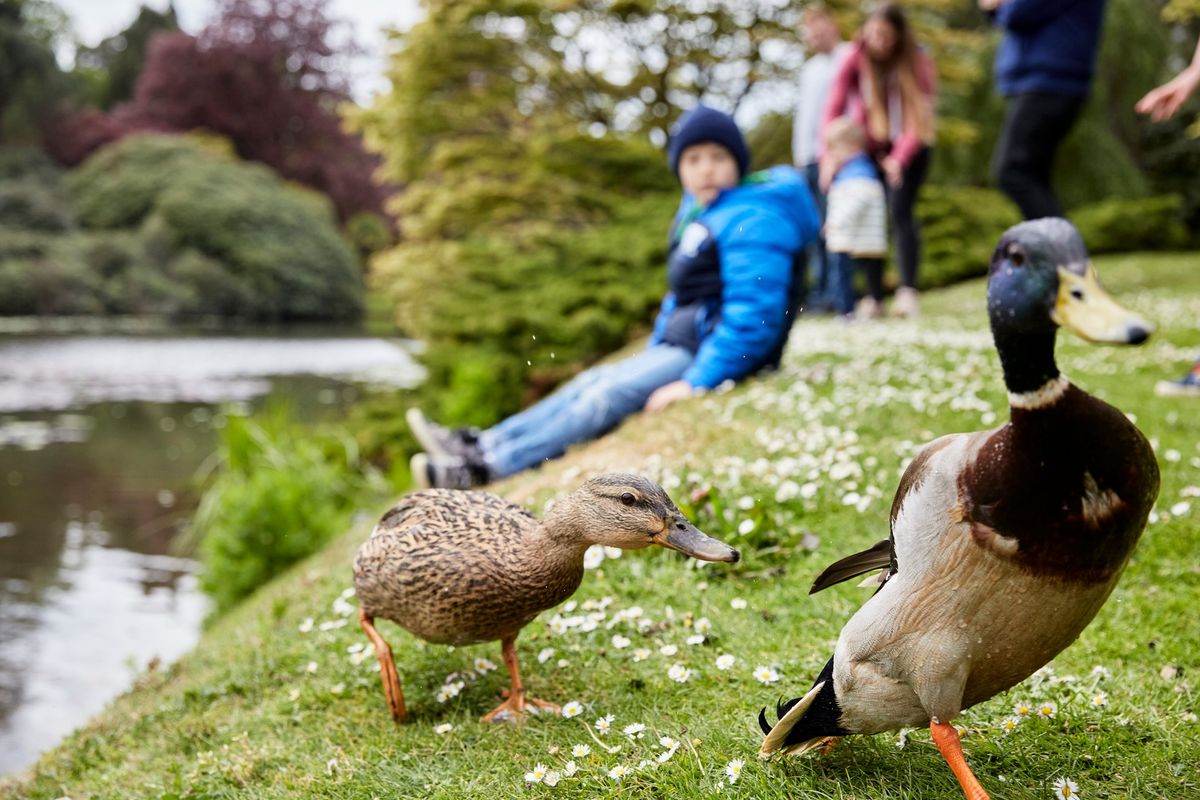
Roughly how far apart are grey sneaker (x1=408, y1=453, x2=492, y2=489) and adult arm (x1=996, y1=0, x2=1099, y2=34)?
13.4 ft

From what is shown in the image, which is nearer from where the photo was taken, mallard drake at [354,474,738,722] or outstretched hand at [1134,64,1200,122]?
mallard drake at [354,474,738,722]

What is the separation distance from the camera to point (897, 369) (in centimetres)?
557

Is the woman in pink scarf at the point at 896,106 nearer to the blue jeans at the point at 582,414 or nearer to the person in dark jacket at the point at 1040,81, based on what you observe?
the person in dark jacket at the point at 1040,81

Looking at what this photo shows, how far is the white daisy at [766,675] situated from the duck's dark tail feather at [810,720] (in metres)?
0.54

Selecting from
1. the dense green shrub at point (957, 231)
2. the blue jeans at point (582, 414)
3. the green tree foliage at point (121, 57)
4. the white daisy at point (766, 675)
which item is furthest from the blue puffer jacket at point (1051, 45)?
the green tree foliage at point (121, 57)

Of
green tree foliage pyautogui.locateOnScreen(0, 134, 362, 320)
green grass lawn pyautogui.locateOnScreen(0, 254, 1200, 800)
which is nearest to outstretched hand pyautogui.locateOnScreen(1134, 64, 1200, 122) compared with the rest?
green grass lawn pyautogui.locateOnScreen(0, 254, 1200, 800)

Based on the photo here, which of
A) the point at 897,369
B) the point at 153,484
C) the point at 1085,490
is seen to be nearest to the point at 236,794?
the point at 1085,490

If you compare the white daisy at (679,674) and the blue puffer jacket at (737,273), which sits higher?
the blue puffer jacket at (737,273)

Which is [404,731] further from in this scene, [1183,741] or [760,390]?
[760,390]

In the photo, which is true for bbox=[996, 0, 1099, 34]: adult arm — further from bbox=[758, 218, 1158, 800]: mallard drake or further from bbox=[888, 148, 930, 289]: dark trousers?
bbox=[758, 218, 1158, 800]: mallard drake

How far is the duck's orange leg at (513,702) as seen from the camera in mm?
2535

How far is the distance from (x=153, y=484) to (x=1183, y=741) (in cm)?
950

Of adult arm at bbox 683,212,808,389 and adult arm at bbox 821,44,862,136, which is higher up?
adult arm at bbox 821,44,862,136

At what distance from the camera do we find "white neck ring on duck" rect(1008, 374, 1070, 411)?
4.99ft
